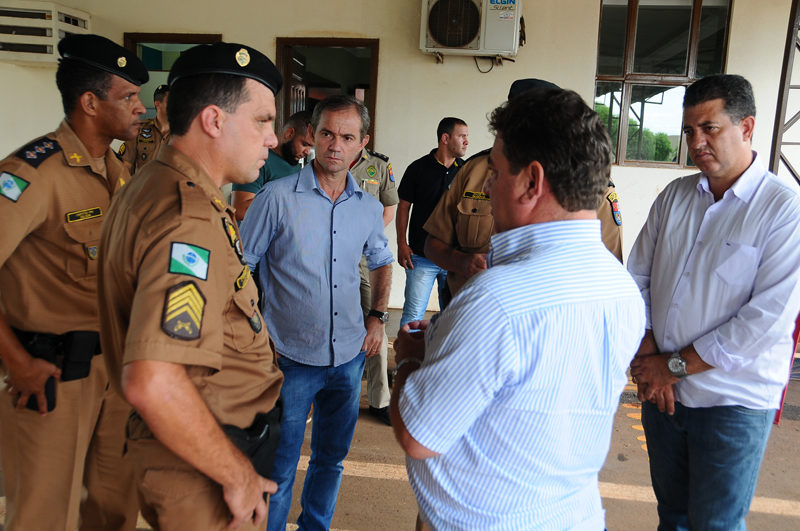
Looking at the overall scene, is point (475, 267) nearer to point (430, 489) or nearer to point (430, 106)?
point (430, 489)

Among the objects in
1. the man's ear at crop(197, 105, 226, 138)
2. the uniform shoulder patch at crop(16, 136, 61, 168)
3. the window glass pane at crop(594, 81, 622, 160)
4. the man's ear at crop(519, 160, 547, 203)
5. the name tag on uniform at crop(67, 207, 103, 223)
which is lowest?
the name tag on uniform at crop(67, 207, 103, 223)

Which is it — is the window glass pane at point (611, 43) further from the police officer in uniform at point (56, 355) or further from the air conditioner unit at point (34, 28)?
the air conditioner unit at point (34, 28)

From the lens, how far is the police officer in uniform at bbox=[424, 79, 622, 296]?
A: 2.12 meters

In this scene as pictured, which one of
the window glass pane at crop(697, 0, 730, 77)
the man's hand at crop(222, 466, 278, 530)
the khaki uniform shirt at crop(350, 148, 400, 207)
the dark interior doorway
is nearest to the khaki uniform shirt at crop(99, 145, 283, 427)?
the man's hand at crop(222, 466, 278, 530)

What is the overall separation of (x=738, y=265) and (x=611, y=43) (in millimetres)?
4393

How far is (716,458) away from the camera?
5.38ft

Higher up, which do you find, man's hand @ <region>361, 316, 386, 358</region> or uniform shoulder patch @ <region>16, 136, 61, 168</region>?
uniform shoulder patch @ <region>16, 136, 61, 168</region>

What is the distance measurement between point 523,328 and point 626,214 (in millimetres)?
4984

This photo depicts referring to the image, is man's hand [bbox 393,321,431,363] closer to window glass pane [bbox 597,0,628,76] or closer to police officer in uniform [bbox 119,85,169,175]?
police officer in uniform [bbox 119,85,169,175]

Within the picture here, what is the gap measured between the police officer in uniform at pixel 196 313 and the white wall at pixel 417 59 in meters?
4.24

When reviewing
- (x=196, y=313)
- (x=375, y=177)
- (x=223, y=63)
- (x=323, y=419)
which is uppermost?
(x=223, y=63)

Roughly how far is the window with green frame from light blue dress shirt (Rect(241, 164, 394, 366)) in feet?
13.6

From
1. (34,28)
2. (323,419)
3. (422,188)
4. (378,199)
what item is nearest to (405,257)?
(422,188)

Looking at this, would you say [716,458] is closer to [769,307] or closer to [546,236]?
[769,307]
